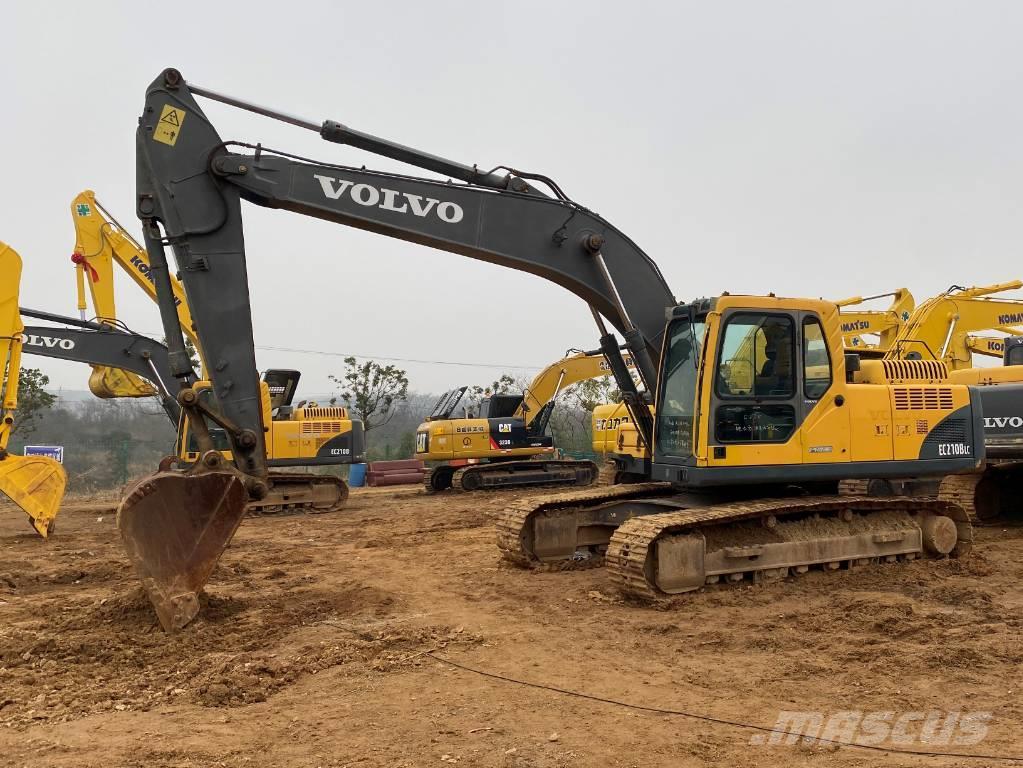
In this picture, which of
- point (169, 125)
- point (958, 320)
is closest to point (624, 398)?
point (169, 125)

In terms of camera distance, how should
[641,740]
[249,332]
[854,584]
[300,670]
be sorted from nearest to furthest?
1. [641,740]
2. [300,670]
3. [249,332]
4. [854,584]

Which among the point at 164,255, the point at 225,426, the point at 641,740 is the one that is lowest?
the point at 641,740

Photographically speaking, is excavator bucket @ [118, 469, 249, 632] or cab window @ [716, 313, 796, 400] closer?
excavator bucket @ [118, 469, 249, 632]

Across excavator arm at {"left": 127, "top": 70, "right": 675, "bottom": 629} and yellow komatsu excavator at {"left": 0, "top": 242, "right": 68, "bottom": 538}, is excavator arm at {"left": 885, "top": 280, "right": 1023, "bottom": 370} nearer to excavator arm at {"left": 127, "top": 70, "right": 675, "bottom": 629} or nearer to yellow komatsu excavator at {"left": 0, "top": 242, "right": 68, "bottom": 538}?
excavator arm at {"left": 127, "top": 70, "right": 675, "bottom": 629}

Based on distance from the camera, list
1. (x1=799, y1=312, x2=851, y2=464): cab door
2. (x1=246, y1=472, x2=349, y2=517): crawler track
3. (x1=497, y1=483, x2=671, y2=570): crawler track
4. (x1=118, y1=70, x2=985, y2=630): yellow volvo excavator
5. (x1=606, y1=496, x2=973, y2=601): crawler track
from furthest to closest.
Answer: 1. (x1=246, y1=472, x2=349, y2=517): crawler track
2. (x1=497, y1=483, x2=671, y2=570): crawler track
3. (x1=799, y1=312, x2=851, y2=464): cab door
4. (x1=606, y1=496, x2=973, y2=601): crawler track
5. (x1=118, y1=70, x2=985, y2=630): yellow volvo excavator

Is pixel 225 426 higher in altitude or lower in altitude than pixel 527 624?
higher

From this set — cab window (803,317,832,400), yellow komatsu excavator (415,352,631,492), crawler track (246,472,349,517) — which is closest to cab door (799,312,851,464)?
cab window (803,317,832,400)

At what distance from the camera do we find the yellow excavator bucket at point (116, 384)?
1891 centimetres

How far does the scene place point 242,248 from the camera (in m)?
7.21

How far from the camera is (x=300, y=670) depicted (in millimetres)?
5332

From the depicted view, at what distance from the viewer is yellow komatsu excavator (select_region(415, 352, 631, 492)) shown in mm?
19750

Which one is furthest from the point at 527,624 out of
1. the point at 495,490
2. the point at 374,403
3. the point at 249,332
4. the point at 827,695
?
the point at 374,403

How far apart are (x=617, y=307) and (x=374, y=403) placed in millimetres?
25808

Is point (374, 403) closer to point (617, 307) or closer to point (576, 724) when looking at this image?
point (617, 307)
